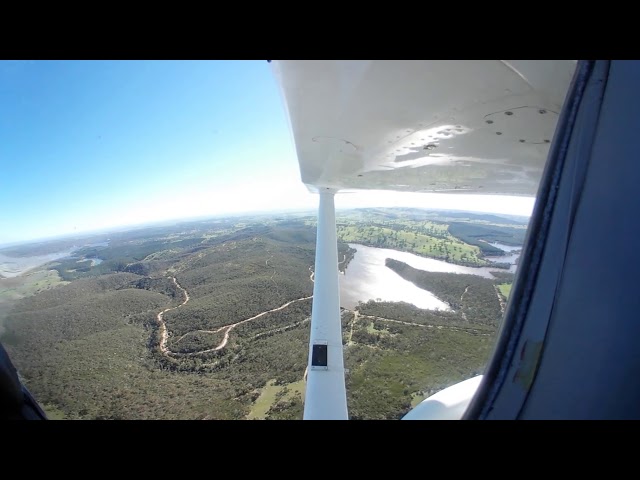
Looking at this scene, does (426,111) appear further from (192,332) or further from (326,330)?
(192,332)

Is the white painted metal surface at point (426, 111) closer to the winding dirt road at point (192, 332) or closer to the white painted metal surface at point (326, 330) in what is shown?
the white painted metal surface at point (326, 330)

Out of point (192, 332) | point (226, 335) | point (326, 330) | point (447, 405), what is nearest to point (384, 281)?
point (226, 335)

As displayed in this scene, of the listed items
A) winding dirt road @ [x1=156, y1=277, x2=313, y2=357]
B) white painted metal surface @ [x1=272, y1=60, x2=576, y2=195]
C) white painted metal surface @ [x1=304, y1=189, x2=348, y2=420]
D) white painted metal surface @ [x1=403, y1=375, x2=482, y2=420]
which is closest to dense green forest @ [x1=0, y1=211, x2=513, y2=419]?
winding dirt road @ [x1=156, y1=277, x2=313, y2=357]

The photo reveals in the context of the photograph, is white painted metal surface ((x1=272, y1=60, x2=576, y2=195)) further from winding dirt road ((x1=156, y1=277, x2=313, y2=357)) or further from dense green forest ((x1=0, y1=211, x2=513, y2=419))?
winding dirt road ((x1=156, y1=277, x2=313, y2=357))
